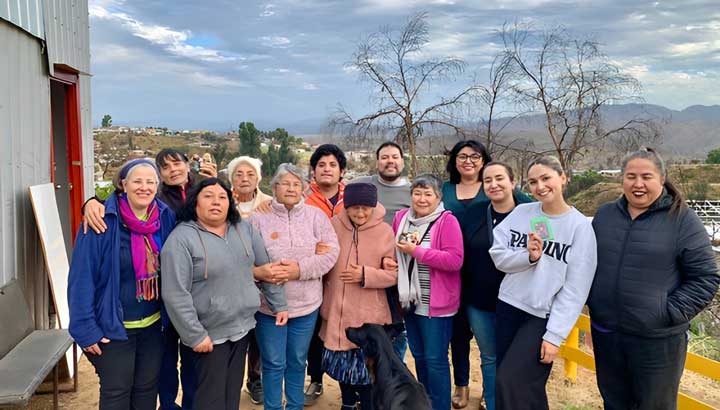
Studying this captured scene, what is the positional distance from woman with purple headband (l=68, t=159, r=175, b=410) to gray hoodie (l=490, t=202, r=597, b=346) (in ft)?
6.61

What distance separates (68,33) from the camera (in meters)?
5.55

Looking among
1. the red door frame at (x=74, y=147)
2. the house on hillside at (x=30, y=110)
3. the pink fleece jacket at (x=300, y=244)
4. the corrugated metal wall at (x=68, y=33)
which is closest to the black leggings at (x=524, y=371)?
the pink fleece jacket at (x=300, y=244)

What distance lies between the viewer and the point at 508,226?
9.91 ft

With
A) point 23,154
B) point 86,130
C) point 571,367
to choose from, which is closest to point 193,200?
point 23,154

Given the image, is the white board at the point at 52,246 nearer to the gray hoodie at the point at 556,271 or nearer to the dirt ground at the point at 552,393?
the dirt ground at the point at 552,393

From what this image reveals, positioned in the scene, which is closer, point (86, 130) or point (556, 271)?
point (556, 271)

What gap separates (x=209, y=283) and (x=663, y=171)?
248cm

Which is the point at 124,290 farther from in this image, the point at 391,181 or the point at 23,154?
the point at 23,154

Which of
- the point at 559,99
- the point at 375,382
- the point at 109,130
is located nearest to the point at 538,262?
the point at 375,382

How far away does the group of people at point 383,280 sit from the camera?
2.62 metres

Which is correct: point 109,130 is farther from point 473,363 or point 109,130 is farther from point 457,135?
point 473,363

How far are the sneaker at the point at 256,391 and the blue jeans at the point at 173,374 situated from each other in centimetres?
65

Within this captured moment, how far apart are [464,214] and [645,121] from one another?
296 inches

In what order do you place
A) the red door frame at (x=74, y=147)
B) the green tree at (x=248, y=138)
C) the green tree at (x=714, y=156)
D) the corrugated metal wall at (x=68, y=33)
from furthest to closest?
the green tree at (x=714, y=156) → the green tree at (x=248, y=138) → the red door frame at (x=74, y=147) → the corrugated metal wall at (x=68, y=33)
